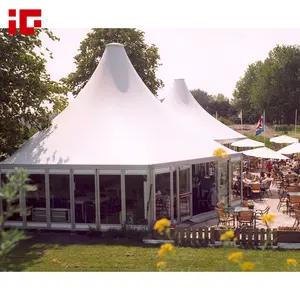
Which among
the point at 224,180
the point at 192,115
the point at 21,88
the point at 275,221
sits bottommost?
the point at 275,221

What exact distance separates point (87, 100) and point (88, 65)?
1652cm

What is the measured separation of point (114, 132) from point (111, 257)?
4.21 m

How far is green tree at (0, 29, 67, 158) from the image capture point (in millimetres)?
13109

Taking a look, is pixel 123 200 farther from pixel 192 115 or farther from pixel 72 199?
pixel 192 115

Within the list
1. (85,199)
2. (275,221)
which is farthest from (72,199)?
(275,221)

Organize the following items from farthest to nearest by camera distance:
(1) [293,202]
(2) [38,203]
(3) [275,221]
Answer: (1) [293,202] < (3) [275,221] < (2) [38,203]

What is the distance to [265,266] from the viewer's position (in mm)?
9039

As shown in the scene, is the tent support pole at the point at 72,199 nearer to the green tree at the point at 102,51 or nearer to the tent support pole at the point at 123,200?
the tent support pole at the point at 123,200

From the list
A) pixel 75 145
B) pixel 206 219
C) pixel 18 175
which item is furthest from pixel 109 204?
pixel 18 175

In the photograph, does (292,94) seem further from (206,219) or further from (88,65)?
(206,219)

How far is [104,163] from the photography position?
38.8ft

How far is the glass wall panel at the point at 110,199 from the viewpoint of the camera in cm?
1208

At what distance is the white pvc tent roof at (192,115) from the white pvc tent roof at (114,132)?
7.55 m
